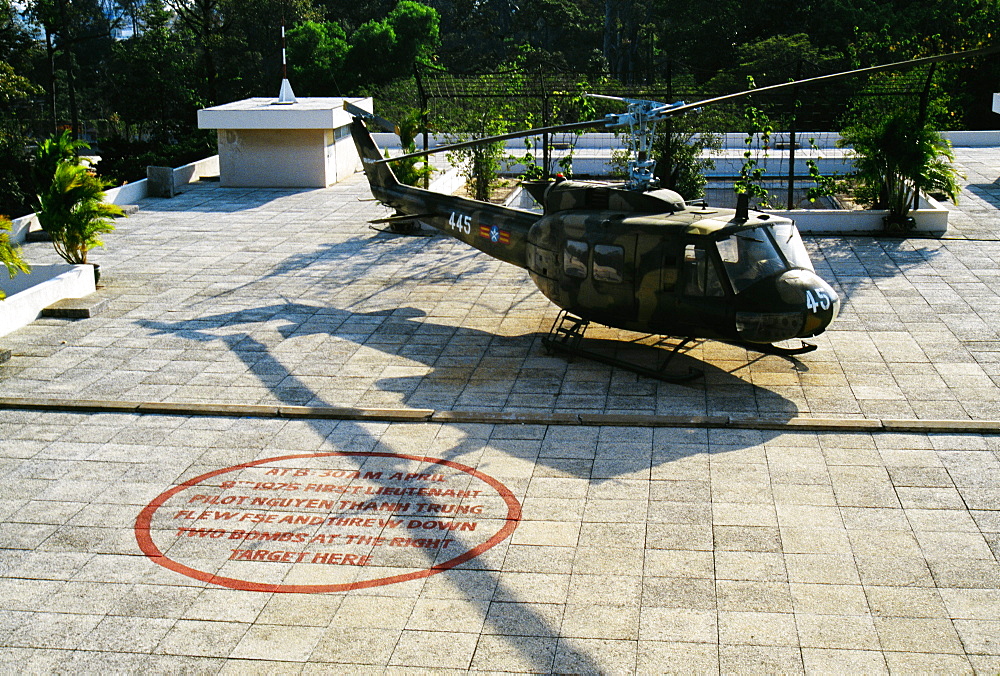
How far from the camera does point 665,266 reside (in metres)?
12.6

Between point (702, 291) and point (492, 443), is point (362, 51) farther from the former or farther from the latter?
point (492, 443)

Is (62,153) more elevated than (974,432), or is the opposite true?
(62,153)

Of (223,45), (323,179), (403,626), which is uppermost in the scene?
(223,45)

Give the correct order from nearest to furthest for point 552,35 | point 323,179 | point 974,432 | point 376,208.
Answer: point 974,432 < point 376,208 < point 323,179 < point 552,35

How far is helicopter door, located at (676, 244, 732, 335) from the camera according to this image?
40.3ft

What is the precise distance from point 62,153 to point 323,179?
1045cm

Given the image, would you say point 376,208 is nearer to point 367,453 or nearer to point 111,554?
point 367,453

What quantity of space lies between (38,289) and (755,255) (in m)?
11.7

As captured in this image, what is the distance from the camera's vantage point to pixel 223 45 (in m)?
42.3

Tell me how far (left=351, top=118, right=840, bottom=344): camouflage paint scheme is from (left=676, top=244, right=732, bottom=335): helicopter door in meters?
0.01

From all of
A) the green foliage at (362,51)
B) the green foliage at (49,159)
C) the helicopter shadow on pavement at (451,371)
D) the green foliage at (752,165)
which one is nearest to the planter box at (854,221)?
the green foliage at (752,165)

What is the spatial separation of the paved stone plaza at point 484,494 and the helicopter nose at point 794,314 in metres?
0.85

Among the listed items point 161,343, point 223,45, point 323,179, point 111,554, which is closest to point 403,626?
point 111,554

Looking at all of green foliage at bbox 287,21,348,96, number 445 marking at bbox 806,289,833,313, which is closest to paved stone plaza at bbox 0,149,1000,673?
number 445 marking at bbox 806,289,833,313
